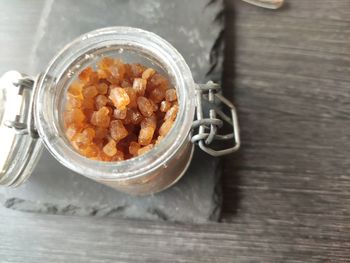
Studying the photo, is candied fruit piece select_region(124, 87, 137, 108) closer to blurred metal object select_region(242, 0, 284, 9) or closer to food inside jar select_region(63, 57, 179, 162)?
food inside jar select_region(63, 57, 179, 162)

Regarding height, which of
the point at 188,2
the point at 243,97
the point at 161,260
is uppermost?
the point at 188,2

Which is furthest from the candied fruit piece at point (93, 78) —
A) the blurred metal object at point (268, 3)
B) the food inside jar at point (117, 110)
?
the blurred metal object at point (268, 3)

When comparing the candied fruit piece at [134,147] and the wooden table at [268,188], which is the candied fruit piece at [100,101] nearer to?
the candied fruit piece at [134,147]

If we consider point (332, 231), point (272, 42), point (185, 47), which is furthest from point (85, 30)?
point (332, 231)

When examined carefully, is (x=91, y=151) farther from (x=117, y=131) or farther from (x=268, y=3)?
(x=268, y=3)

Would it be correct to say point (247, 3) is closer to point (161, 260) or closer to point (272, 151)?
point (272, 151)

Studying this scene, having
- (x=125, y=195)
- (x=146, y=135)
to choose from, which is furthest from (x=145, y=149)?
(x=125, y=195)

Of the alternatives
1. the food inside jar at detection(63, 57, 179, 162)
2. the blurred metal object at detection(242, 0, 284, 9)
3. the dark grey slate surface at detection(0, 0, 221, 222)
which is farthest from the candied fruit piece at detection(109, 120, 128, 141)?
the blurred metal object at detection(242, 0, 284, 9)
